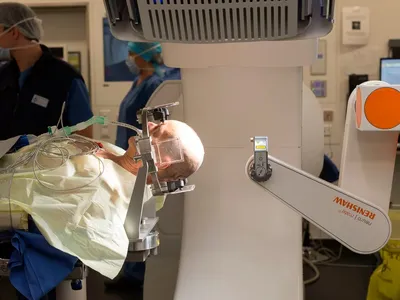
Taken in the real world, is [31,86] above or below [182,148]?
above

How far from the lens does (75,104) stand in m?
2.53

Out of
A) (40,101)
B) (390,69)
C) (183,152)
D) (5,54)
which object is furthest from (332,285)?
(5,54)

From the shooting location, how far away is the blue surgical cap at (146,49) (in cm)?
313

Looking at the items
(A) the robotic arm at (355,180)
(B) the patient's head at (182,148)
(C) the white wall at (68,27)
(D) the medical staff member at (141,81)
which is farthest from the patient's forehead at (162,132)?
(C) the white wall at (68,27)

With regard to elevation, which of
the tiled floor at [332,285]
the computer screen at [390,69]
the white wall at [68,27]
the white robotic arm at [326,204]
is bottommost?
the tiled floor at [332,285]

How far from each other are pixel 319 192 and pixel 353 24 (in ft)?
10.3

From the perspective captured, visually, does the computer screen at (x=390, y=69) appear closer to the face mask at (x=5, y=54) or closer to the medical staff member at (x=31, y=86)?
the medical staff member at (x=31, y=86)

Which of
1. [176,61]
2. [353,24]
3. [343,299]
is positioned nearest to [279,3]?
[176,61]

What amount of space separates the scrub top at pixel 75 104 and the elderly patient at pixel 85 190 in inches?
38.4

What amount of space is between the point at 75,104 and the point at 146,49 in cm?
77

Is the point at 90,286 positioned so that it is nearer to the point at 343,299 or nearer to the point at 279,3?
the point at 343,299

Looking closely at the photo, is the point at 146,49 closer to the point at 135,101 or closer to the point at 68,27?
the point at 135,101

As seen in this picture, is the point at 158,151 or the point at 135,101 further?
the point at 135,101

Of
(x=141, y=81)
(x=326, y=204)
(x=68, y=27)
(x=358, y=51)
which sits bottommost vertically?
(x=326, y=204)
